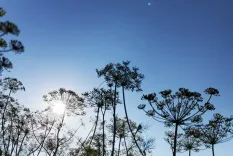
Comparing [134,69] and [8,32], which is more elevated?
[134,69]

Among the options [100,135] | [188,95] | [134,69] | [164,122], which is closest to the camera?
[188,95]

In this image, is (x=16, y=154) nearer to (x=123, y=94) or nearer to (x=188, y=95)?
(x=123, y=94)

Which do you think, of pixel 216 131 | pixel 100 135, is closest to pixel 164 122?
pixel 216 131

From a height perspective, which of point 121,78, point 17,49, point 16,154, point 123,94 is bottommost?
point 16,154

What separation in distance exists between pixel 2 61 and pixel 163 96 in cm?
1307

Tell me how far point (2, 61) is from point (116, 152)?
4055cm

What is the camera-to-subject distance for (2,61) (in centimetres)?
1315

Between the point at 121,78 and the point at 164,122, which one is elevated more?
the point at 121,78

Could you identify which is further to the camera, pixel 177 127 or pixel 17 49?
pixel 177 127

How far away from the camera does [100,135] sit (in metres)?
42.0

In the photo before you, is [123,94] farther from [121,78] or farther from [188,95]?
[188,95]

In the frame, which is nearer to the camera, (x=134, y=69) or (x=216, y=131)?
(x=134, y=69)

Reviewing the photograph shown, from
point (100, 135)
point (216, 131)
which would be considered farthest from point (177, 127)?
point (100, 135)

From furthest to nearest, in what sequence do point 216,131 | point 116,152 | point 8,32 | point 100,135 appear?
1. point 116,152
2. point 100,135
3. point 216,131
4. point 8,32
